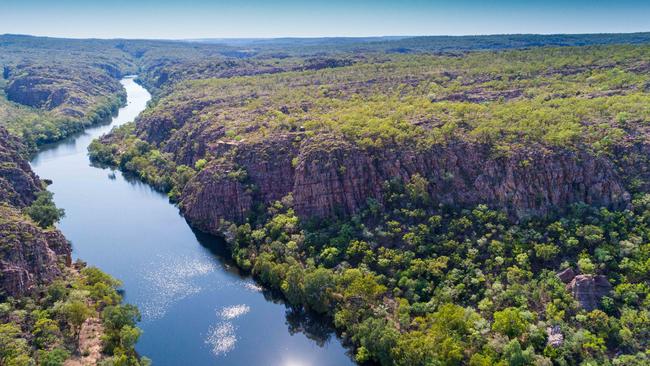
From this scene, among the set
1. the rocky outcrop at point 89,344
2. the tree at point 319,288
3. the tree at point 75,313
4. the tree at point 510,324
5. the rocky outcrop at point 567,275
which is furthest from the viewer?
the tree at point 319,288

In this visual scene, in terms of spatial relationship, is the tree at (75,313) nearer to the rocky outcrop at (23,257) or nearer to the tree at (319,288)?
the rocky outcrop at (23,257)

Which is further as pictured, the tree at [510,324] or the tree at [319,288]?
the tree at [319,288]

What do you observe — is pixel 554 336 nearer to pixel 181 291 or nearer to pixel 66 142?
pixel 181 291

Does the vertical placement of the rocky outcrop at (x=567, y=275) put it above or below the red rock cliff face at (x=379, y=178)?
below

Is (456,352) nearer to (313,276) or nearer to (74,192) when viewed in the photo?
(313,276)

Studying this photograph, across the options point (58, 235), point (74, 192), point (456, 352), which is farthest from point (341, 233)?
point (74, 192)

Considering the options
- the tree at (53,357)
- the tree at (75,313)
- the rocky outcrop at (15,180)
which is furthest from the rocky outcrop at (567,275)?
the rocky outcrop at (15,180)
